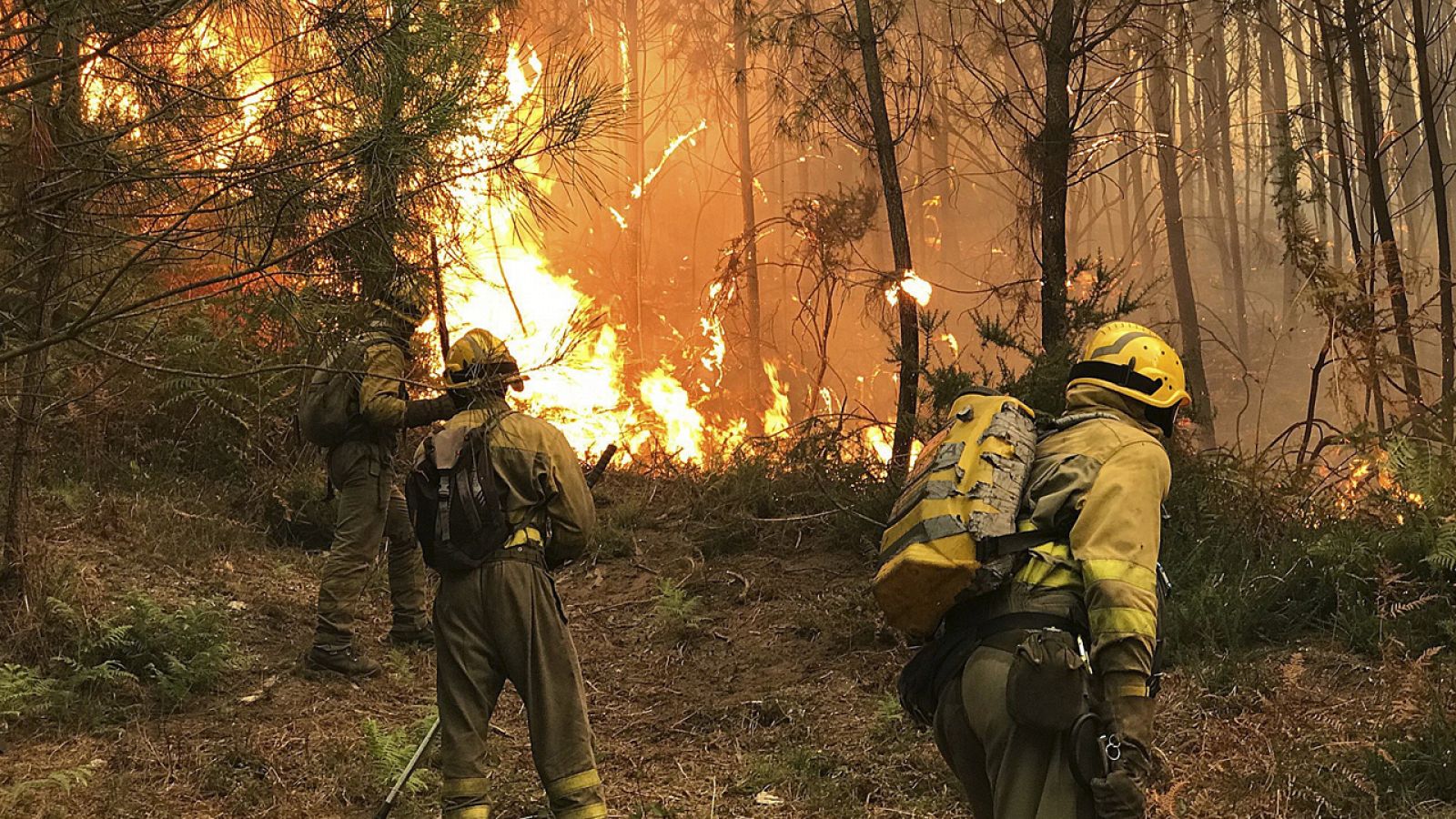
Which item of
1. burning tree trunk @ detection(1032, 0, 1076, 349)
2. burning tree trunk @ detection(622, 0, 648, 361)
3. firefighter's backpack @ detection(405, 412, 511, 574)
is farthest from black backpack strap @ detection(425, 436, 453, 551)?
burning tree trunk @ detection(622, 0, 648, 361)

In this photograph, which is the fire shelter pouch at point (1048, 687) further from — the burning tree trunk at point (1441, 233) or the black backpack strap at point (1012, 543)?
the burning tree trunk at point (1441, 233)

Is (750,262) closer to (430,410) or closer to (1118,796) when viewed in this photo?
(430,410)

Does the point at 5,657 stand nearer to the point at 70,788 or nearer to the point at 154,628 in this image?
the point at 154,628

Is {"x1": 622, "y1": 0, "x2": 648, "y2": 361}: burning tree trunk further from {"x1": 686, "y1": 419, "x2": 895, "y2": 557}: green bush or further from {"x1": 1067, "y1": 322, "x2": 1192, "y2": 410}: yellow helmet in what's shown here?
{"x1": 1067, "y1": 322, "x2": 1192, "y2": 410}: yellow helmet

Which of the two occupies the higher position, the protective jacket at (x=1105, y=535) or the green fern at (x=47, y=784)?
the protective jacket at (x=1105, y=535)

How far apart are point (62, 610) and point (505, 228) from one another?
33.7ft

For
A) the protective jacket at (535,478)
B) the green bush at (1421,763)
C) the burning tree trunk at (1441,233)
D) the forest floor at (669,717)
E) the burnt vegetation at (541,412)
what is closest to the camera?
the burnt vegetation at (541,412)

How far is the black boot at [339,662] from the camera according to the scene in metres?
6.25

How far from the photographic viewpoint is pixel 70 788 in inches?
179

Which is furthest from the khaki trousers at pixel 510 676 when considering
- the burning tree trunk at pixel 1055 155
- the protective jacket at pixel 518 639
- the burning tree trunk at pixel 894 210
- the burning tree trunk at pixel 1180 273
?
the burning tree trunk at pixel 1180 273

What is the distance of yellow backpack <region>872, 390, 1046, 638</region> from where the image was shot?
3.04 m

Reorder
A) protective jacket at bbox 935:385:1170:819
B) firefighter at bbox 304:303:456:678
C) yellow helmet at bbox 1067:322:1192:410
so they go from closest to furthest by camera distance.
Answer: protective jacket at bbox 935:385:1170:819
yellow helmet at bbox 1067:322:1192:410
firefighter at bbox 304:303:456:678

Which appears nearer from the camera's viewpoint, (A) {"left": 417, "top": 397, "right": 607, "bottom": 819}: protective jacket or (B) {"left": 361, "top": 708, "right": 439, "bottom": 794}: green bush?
(A) {"left": 417, "top": 397, "right": 607, "bottom": 819}: protective jacket

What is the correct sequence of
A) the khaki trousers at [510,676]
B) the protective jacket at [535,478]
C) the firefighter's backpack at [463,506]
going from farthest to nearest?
the protective jacket at [535,478] → the firefighter's backpack at [463,506] → the khaki trousers at [510,676]
